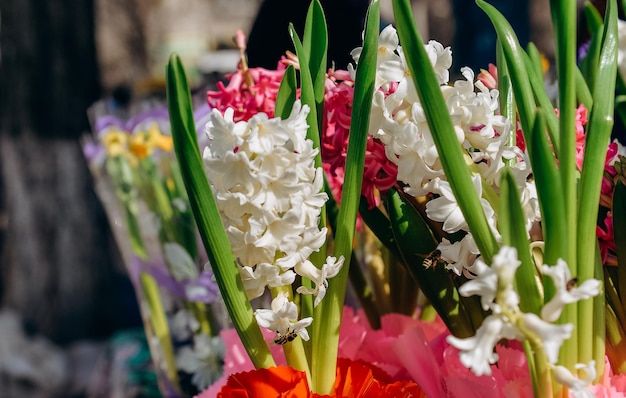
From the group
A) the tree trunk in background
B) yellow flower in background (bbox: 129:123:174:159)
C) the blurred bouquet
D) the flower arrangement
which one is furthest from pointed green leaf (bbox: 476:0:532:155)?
the tree trunk in background

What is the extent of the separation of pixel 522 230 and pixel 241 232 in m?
0.14

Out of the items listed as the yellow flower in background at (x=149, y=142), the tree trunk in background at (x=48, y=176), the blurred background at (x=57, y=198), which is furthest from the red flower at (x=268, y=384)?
the tree trunk in background at (x=48, y=176)

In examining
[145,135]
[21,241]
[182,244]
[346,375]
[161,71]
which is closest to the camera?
[346,375]

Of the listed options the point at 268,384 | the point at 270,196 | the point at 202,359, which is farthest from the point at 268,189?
the point at 202,359

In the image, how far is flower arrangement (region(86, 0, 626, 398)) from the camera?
14.1 inches

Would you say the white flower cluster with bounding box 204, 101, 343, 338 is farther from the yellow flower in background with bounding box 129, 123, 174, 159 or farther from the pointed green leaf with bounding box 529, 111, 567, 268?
the yellow flower in background with bounding box 129, 123, 174, 159

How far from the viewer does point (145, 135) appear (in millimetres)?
967

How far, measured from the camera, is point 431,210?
1.31 ft

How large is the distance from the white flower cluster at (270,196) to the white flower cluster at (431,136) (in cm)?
5

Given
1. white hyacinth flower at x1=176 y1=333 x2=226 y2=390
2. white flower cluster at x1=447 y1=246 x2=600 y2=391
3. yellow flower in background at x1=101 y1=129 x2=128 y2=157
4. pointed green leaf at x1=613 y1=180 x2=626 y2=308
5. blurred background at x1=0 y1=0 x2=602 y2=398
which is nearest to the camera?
white flower cluster at x1=447 y1=246 x2=600 y2=391

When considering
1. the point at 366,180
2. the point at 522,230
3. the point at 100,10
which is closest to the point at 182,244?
the point at 366,180

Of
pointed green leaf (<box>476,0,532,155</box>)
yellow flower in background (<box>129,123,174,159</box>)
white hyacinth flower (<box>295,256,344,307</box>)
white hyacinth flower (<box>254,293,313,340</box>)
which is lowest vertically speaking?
yellow flower in background (<box>129,123,174,159</box>)

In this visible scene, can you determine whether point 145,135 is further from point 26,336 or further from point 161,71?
point 161,71

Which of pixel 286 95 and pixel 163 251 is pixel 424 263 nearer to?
pixel 286 95
